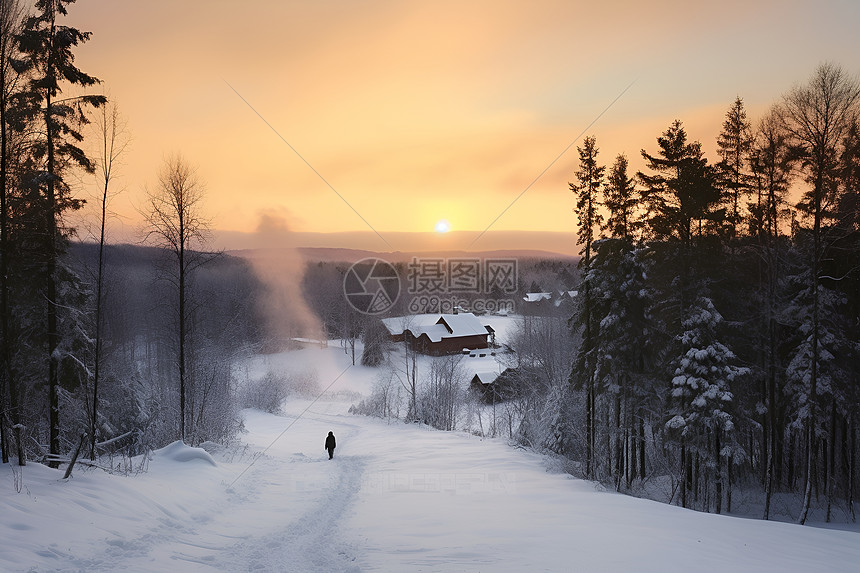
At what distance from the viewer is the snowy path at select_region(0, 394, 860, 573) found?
805cm

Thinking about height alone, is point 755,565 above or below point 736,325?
below

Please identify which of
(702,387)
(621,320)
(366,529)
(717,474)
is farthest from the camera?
(621,320)

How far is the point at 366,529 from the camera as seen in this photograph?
11.0 meters

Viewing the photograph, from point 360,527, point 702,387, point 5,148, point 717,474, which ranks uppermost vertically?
point 5,148

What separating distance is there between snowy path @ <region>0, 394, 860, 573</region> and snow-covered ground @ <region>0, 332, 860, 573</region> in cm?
4

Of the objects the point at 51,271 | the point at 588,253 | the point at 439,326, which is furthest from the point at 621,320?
the point at 439,326

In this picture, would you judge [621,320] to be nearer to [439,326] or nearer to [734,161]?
[734,161]

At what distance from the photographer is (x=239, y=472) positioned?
54.4 feet

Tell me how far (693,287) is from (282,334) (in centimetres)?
7668

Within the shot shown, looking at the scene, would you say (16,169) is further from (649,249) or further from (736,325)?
(736,325)

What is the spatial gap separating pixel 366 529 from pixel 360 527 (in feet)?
0.79

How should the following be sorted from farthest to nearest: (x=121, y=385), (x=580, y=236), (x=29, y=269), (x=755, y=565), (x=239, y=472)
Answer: (x=121, y=385), (x=580, y=236), (x=239, y=472), (x=29, y=269), (x=755, y=565)

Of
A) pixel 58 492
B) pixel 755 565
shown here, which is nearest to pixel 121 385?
pixel 58 492

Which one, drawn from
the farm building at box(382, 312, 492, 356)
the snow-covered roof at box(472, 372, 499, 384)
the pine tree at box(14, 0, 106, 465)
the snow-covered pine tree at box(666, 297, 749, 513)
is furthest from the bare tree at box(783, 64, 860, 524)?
the farm building at box(382, 312, 492, 356)
